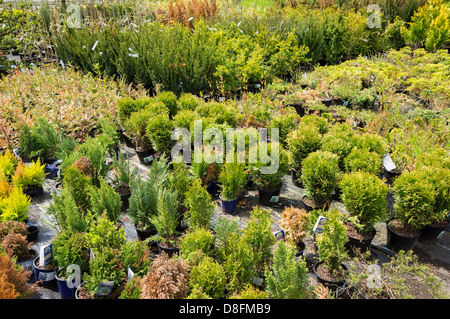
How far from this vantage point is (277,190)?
13.8 feet

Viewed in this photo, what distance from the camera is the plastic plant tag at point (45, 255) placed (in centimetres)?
300

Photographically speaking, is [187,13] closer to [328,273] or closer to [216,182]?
[216,182]

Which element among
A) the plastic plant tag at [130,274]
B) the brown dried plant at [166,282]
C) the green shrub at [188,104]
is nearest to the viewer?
the brown dried plant at [166,282]

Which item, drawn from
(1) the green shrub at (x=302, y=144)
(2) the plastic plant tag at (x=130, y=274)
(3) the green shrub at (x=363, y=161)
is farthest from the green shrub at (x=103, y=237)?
(3) the green shrub at (x=363, y=161)

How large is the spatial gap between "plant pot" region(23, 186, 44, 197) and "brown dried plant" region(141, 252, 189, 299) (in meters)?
2.61

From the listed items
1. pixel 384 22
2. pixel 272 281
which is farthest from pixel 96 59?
pixel 384 22

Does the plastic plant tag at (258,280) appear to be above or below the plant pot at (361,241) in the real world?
above

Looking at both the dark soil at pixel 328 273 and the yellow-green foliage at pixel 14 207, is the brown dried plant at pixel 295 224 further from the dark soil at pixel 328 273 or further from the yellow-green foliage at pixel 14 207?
the yellow-green foliage at pixel 14 207

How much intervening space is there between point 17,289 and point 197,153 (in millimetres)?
2276

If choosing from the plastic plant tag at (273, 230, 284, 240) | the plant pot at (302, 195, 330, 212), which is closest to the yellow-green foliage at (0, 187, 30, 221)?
the plastic plant tag at (273, 230, 284, 240)

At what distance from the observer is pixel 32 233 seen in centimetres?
367

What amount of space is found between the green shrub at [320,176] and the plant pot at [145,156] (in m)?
2.41

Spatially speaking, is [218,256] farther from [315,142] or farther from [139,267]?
[315,142]

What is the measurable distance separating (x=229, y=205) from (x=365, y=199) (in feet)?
4.95
